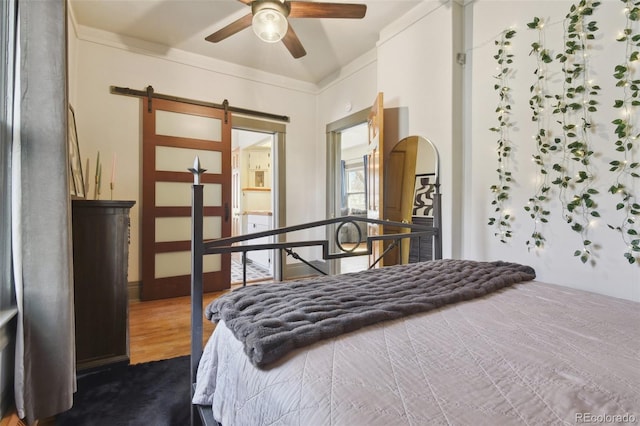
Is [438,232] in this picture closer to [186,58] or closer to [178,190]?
[178,190]

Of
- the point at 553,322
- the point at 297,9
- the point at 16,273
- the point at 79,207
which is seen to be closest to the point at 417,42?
the point at 297,9

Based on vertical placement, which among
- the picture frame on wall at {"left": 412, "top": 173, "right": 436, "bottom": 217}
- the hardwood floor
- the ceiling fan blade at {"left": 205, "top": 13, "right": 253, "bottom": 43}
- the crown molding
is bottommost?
the hardwood floor

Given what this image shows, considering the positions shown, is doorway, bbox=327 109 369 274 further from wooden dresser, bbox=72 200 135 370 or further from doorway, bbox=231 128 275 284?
doorway, bbox=231 128 275 284

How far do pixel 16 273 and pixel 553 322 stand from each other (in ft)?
6.95

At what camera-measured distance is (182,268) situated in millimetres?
3541

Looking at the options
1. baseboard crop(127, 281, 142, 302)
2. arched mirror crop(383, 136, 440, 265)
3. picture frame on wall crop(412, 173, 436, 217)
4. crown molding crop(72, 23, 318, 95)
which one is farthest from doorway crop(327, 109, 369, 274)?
baseboard crop(127, 281, 142, 302)

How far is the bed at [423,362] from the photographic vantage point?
1.89 ft

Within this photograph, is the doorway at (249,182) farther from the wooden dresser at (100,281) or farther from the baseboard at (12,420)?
the baseboard at (12,420)

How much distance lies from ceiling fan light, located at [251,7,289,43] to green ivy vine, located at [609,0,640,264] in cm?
194

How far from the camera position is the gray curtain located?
1298 millimetres

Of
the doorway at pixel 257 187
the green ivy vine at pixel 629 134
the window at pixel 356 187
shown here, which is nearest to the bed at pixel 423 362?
the green ivy vine at pixel 629 134

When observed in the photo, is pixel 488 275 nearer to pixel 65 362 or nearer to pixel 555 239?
pixel 555 239

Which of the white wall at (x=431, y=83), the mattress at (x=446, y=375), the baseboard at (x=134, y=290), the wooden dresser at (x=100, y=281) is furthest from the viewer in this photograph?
the baseboard at (x=134, y=290)

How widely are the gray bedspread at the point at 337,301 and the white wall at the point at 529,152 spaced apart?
0.55 m
